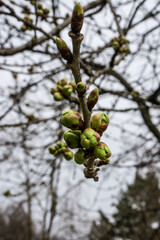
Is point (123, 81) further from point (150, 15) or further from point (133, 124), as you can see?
point (133, 124)

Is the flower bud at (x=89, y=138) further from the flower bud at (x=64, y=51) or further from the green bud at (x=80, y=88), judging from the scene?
the flower bud at (x=64, y=51)

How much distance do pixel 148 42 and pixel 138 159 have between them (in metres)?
2.75

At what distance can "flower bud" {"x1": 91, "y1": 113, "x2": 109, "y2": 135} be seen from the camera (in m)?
0.69

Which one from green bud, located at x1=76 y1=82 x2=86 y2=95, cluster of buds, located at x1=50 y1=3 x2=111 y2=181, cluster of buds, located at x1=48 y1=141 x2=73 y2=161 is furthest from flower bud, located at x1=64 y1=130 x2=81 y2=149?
cluster of buds, located at x1=48 y1=141 x2=73 y2=161

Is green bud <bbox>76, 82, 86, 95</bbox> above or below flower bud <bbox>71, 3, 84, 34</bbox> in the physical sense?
below

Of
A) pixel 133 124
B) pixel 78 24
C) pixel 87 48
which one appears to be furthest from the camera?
pixel 133 124

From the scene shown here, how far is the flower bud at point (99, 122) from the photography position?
69 cm

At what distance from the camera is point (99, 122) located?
2.28 ft

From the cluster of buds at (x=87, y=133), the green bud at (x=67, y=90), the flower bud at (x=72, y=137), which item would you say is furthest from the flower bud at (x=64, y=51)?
the green bud at (x=67, y=90)

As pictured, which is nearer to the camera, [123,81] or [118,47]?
[118,47]

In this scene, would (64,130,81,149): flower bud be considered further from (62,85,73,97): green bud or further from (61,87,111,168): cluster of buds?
→ (62,85,73,97): green bud

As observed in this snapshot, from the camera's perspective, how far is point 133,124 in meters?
4.90

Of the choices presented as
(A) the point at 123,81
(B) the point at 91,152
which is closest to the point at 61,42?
(B) the point at 91,152

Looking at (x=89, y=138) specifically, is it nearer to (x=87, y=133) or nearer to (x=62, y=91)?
(x=87, y=133)
